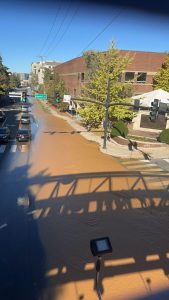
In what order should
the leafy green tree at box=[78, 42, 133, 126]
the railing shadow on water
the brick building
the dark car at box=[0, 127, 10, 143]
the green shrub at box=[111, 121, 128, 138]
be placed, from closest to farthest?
the railing shadow on water < the dark car at box=[0, 127, 10, 143] < the green shrub at box=[111, 121, 128, 138] < the leafy green tree at box=[78, 42, 133, 126] < the brick building

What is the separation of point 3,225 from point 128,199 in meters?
→ 6.98

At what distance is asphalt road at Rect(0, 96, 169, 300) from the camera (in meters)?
9.77

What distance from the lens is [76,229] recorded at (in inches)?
523

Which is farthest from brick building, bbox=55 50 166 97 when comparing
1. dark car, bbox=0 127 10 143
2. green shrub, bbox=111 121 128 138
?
dark car, bbox=0 127 10 143

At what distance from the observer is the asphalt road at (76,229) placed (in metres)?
9.77

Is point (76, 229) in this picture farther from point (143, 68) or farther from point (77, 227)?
point (143, 68)

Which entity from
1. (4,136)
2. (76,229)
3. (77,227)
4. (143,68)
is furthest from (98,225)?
(143,68)

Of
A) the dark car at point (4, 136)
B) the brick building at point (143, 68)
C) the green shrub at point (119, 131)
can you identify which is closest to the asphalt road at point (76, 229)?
the dark car at point (4, 136)

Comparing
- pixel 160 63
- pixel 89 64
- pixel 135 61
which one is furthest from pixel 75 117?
pixel 160 63

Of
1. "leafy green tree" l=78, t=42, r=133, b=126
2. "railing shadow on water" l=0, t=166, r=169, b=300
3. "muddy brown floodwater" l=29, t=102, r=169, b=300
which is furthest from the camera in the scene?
"leafy green tree" l=78, t=42, r=133, b=126

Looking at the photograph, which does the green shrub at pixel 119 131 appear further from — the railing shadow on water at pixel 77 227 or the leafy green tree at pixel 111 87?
the railing shadow on water at pixel 77 227

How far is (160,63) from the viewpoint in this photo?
53.7 metres

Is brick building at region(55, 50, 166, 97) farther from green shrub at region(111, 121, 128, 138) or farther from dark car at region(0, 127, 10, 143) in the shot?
dark car at region(0, 127, 10, 143)

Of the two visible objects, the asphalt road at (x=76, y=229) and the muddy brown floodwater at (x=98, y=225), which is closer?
the asphalt road at (x=76, y=229)
